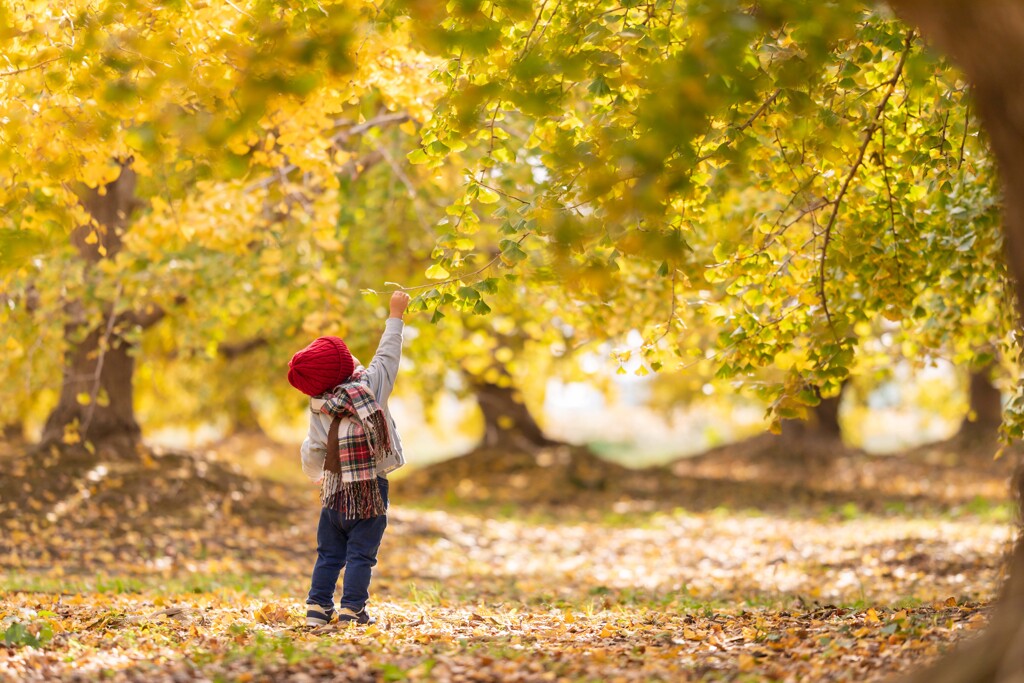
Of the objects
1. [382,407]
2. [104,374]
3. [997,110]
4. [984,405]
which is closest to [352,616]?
[382,407]

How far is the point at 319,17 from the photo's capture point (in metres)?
4.69

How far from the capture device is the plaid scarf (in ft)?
17.5

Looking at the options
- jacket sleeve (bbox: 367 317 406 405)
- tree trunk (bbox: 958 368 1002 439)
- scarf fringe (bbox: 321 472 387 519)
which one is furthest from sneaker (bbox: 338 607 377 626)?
tree trunk (bbox: 958 368 1002 439)

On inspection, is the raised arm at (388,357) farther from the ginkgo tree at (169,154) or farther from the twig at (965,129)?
the twig at (965,129)

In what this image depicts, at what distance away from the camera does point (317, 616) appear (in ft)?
17.6

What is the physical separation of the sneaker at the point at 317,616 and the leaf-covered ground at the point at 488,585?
10cm

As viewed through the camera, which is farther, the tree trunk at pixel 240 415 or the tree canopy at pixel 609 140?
the tree trunk at pixel 240 415

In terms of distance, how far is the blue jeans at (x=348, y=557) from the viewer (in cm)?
538

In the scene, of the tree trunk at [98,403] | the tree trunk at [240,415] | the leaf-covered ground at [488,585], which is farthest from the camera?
the tree trunk at [240,415]

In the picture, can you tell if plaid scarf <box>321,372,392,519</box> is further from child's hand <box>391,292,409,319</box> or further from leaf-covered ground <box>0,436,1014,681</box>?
leaf-covered ground <box>0,436,1014,681</box>

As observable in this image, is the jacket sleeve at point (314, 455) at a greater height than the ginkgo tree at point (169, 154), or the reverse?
the ginkgo tree at point (169, 154)

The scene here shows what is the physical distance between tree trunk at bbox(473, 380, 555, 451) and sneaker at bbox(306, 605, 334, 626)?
1231 cm

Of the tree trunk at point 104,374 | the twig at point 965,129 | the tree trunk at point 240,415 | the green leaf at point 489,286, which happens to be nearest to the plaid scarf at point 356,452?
the green leaf at point 489,286

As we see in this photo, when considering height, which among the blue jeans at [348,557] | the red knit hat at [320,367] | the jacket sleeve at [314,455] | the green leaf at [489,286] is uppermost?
the green leaf at [489,286]
